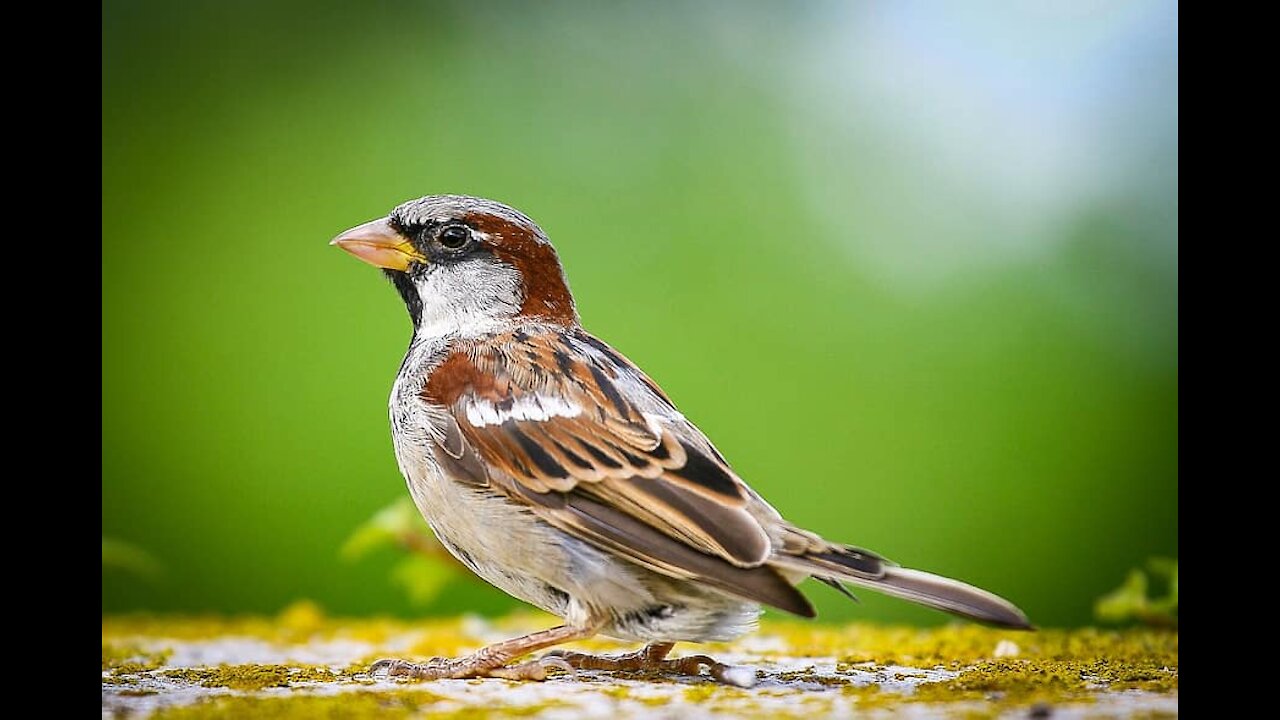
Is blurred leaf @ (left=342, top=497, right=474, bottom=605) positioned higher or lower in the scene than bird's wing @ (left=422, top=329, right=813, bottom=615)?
lower

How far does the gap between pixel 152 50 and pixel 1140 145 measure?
11.7ft

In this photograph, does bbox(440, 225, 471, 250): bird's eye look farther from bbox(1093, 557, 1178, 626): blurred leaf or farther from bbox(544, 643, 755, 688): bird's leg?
bbox(1093, 557, 1178, 626): blurred leaf

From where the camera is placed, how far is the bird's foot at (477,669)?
2.77 m

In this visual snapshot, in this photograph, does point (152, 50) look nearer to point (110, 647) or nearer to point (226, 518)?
point (226, 518)

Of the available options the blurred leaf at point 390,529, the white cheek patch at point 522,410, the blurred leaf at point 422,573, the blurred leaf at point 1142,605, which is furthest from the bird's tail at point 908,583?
the blurred leaf at point 422,573

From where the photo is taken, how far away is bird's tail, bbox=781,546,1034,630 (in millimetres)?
2301

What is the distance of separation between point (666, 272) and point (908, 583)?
7.82 feet

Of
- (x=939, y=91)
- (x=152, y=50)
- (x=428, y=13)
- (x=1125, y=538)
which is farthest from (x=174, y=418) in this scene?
(x=1125, y=538)

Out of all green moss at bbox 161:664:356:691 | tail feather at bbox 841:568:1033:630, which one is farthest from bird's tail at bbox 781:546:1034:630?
green moss at bbox 161:664:356:691

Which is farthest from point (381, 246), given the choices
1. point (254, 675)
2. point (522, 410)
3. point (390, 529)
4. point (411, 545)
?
point (254, 675)

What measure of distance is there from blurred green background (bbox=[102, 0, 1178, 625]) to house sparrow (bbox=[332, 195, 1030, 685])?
1.19m

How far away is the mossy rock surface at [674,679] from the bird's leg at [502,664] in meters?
0.05

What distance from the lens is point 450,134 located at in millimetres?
4488

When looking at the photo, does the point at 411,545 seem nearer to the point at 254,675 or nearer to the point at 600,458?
the point at 254,675
